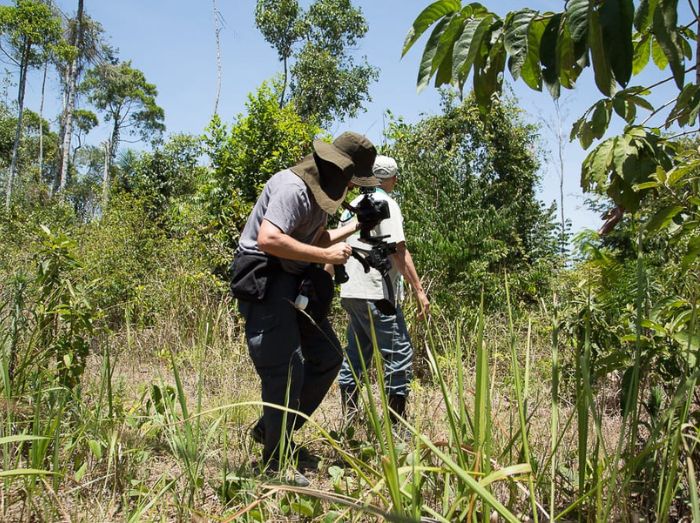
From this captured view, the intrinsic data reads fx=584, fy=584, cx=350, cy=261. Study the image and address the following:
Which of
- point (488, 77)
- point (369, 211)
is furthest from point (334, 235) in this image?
point (488, 77)

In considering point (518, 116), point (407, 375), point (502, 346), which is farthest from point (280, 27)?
point (407, 375)

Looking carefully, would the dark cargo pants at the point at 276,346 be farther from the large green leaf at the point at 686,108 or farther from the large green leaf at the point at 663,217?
the large green leaf at the point at 686,108

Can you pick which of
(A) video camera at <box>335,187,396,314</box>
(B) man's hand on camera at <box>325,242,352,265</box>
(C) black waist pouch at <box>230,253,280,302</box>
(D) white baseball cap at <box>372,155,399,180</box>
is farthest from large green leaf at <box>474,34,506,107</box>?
(D) white baseball cap at <box>372,155,399,180</box>

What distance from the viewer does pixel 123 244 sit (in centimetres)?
800

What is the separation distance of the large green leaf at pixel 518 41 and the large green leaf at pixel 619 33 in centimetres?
25

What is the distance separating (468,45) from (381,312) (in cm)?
209

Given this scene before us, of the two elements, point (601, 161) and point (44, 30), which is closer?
point (601, 161)

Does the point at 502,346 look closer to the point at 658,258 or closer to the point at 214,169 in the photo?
the point at 658,258

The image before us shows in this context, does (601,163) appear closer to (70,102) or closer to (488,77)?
(488,77)

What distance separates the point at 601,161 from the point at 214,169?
531 cm

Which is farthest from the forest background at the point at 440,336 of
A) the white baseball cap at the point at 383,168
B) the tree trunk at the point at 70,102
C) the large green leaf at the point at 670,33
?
the tree trunk at the point at 70,102

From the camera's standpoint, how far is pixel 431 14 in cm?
165

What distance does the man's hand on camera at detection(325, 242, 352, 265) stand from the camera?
8.73 ft

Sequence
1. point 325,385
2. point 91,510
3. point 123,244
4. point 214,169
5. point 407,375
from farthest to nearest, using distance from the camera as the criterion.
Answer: point 123,244, point 214,169, point 407,375, point 325,385, point 91,510
